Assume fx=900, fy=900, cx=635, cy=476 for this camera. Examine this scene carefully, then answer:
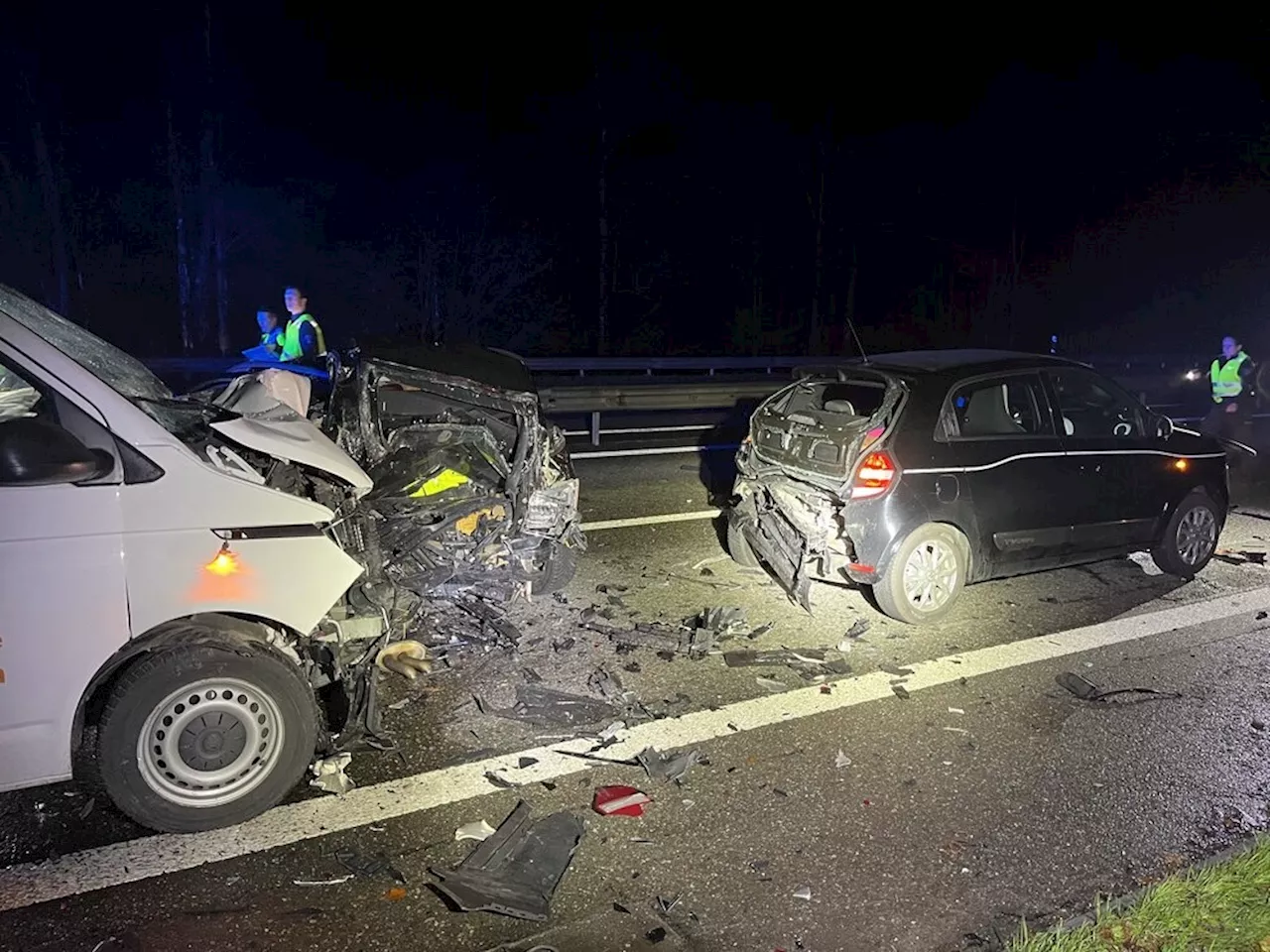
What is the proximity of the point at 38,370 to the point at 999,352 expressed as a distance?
19.2 feet

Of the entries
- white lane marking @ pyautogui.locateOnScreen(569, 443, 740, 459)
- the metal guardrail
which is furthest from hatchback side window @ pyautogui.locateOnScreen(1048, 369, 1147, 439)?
white lane marking @ pyautogui.locateOnScreen(569, 443, 740, 459)

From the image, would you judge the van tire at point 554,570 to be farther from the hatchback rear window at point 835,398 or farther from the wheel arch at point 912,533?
the wheel arch at point 912,533

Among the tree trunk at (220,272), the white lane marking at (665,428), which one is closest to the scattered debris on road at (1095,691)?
the white lane marking at (665,428)

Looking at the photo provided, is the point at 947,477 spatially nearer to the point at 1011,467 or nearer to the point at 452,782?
the point at 1011,467

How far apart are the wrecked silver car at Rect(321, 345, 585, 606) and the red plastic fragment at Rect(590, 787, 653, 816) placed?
207 cm

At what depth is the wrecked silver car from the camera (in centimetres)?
554

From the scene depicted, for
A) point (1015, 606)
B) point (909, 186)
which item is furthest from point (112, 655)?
point (909, 186)

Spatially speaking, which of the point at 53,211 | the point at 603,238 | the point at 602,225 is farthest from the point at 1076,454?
the point at 53,211

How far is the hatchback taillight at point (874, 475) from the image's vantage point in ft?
18.2

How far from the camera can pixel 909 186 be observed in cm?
3516

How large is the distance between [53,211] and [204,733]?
28.0 m

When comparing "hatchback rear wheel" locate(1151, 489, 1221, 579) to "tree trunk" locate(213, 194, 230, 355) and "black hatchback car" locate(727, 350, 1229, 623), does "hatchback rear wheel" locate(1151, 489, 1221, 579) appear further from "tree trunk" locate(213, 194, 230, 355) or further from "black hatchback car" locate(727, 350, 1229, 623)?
"tree trunk" locate(213, 194, 230, 355)

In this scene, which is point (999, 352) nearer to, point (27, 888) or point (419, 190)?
point (27, 888)

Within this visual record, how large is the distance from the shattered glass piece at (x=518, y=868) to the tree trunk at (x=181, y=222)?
86.7 feet
